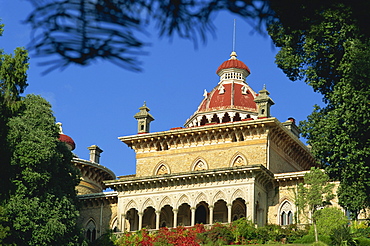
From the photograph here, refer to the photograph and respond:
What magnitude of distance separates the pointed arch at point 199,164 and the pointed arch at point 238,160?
180 centimetres

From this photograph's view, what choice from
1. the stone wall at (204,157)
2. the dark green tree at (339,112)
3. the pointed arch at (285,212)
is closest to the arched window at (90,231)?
the stone wall at (204,157)

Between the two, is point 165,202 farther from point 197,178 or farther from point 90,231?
point 90,231

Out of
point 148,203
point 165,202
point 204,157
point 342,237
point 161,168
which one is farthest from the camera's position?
point 161,168

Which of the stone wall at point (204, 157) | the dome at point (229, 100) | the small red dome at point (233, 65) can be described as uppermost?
the small red dome at point (233, 65)

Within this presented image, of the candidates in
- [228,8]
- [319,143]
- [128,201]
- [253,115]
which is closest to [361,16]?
[228,8]

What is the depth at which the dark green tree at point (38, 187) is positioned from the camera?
36.0 metres

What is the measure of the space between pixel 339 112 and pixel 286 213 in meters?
24.4

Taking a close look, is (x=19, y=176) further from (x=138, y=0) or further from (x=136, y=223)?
(x=138, y=0)

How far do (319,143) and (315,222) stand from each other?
1686 cm

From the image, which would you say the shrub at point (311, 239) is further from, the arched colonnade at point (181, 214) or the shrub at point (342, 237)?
the arched colonnade at point (181, 214)

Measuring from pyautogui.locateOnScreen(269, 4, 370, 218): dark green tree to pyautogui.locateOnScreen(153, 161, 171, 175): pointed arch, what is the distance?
81.6 ft

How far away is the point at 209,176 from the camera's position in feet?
143

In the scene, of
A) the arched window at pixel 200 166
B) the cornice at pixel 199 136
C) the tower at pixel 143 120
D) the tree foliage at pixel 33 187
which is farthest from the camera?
the tower at pixel 143 120

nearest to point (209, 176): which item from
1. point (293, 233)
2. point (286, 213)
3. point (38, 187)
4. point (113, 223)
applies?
point (286, 213)
